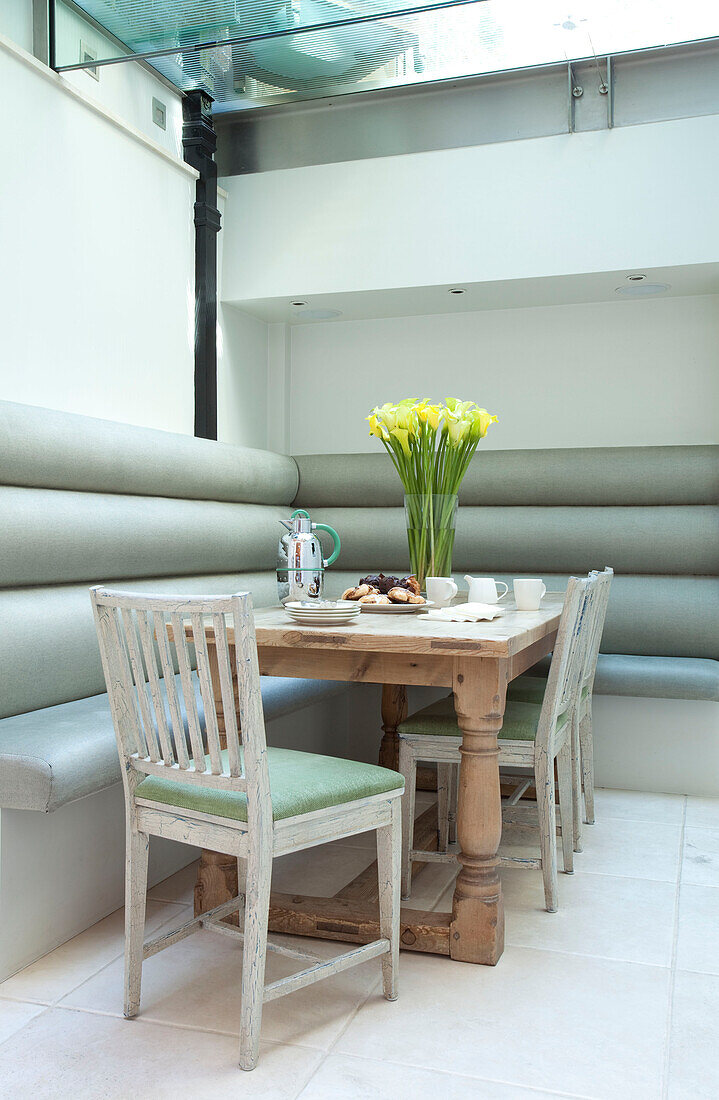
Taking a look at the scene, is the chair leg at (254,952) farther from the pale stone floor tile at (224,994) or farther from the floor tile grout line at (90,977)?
the floor tile grout line at (90,977)

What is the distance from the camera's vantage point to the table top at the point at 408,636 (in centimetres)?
204

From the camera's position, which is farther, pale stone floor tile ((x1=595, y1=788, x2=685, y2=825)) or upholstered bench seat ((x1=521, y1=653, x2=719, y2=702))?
upholstered bench seat ((x1=521, y1=653, x2=719, y2=702))

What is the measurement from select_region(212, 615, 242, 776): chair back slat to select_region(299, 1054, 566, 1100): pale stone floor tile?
562mm

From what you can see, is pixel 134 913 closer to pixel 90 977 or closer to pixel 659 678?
pixel 90 977

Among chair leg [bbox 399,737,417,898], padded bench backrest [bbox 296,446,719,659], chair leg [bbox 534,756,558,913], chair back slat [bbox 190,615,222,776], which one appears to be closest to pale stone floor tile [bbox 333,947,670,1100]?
chair leg [bbox 534,756,558,913]

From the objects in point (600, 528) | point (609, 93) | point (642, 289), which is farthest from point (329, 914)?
point (609, 93)

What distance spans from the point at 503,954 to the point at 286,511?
2.50 metres

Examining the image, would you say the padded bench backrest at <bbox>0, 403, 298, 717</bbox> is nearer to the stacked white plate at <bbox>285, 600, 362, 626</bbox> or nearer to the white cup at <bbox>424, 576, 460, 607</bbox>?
the stacked white plate at <bbox>285, 600, 362, 626</bbox>

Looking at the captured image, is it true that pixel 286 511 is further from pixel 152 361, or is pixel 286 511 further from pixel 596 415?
pixel 596 415

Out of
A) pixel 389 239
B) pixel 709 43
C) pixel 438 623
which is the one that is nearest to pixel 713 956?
pixel 438 623

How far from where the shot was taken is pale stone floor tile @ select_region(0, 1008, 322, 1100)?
167 cm

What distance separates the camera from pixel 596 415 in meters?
4.43

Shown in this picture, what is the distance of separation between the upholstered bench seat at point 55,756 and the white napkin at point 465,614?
2.89ft

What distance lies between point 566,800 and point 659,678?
104cm
